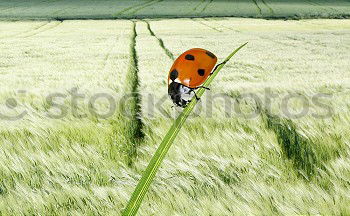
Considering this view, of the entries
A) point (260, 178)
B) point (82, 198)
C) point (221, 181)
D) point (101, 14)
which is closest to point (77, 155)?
point (82, 198)

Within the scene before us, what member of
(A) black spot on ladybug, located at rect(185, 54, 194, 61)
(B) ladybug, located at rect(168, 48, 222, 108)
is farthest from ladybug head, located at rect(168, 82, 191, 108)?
(A) black spot on ladybug, located at rect(185, 54, 194, 61)

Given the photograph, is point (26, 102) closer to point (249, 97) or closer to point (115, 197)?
point (249, 97)

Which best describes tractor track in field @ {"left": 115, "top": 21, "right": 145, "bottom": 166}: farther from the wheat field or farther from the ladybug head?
the ladybug head

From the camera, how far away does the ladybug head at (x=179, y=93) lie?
269 cm

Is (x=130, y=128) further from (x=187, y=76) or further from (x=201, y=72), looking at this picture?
(x=201, y=72)

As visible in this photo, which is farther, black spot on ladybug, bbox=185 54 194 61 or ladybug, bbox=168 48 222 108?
black spot on ladybug, bbox=185 54 194 61

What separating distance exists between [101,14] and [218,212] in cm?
5539

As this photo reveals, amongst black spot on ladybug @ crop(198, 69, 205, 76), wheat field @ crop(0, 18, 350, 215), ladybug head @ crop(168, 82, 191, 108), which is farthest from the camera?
black spot on ladybug @ crop(198, 69, 205, 76)

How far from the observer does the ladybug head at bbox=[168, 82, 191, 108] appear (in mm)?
2693

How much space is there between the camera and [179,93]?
2715mm

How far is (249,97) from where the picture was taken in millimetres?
3342

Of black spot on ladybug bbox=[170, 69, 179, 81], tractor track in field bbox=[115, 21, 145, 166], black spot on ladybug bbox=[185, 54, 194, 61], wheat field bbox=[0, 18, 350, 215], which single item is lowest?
tractor track in field bbox=[115, 21, 145, 166]

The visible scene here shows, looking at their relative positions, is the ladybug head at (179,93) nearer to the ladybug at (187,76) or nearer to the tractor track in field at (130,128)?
the ladybug at (187,76)

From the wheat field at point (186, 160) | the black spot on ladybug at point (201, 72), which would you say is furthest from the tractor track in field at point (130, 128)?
the black spot on ladybug at point (201, 72)
